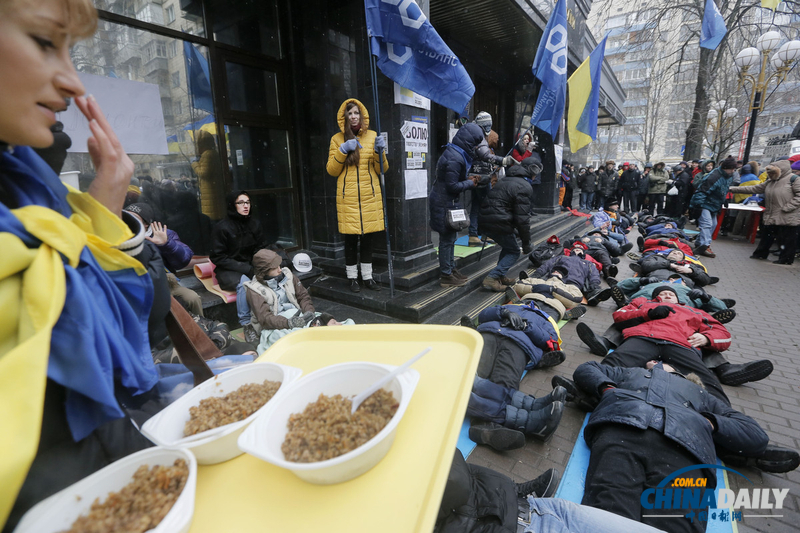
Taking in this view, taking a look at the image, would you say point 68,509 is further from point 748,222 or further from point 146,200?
point 748,222

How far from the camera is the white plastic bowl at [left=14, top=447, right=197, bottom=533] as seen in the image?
0.66 metres

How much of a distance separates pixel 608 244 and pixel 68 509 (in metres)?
8.53

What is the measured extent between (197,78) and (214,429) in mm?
5112

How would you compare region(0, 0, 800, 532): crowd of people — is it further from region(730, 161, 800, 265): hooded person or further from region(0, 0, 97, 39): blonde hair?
region(730, 161, 800, 265): hooded person

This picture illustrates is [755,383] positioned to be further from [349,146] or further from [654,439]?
[349,146]

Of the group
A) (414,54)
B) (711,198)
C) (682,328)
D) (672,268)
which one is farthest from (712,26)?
(682,328)

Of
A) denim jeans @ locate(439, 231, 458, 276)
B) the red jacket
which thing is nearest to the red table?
the red jacket

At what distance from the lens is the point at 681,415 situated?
2.10 meters

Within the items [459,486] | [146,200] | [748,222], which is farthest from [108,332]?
[748,222]

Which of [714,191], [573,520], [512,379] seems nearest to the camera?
[573,520]

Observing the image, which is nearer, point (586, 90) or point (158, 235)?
point (158, 235)

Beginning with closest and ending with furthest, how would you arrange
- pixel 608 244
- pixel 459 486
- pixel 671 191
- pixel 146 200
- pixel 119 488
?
pixel 119 488
pixel 459 486
pixel 146 200
pixel 608 244
pixel 671 191

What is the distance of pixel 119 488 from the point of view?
774mm

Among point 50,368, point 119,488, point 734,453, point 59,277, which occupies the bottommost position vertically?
point 734,453
